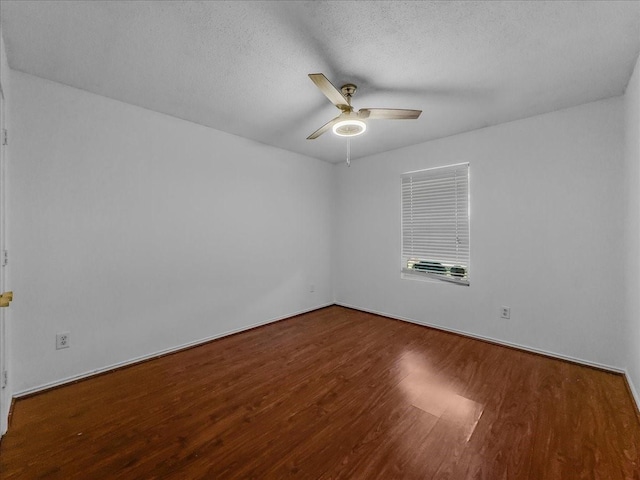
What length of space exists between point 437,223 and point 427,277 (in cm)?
77

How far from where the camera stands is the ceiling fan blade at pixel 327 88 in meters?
1.75

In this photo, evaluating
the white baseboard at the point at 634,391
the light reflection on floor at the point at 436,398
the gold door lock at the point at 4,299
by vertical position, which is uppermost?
the gold door lock at the point at 4,299

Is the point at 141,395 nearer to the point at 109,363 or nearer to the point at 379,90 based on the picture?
the point at 109,363

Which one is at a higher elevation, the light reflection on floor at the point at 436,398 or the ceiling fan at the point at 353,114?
the ceiling fan at the point at 353,114

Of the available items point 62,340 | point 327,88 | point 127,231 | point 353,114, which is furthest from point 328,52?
point 62,340

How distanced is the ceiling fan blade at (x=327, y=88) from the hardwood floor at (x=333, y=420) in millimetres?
2277

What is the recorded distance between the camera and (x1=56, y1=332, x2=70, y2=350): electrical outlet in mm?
2281

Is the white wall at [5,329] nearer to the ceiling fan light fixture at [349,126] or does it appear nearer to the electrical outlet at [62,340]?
the electrical outlet at [62,340]

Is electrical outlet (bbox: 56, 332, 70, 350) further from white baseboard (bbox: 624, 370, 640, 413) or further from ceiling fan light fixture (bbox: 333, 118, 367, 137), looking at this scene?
white baseboard (bbox: 624, 370, 640, 413)

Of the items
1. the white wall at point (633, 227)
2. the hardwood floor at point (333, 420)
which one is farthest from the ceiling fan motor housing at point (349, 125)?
the hardwood floor at point (333, 420)

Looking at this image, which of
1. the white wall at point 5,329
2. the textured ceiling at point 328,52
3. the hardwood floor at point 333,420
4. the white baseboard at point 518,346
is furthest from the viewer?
the white baseboard at point 518,346

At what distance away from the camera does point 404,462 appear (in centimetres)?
149

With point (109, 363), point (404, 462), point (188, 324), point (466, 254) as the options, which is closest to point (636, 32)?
point (466, 254)

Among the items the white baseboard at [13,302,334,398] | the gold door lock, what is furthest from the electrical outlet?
the gold door lock
